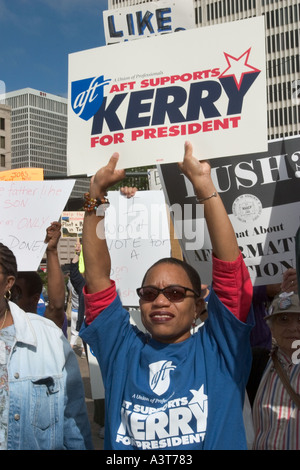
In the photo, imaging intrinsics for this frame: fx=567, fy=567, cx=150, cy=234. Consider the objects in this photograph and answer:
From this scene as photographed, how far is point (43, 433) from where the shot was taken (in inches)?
90.7

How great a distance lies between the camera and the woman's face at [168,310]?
7.03 feet

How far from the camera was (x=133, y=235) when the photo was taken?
406 centimetres

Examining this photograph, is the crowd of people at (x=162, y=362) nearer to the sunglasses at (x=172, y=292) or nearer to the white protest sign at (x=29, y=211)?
the sunglasses at (x=172, y=292)

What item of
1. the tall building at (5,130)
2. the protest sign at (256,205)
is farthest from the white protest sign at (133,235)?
the tall building at (5,130)

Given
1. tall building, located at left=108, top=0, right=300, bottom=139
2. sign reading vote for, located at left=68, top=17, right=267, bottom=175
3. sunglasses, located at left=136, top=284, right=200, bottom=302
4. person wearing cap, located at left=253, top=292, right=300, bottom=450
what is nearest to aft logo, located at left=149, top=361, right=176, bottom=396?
sunglasses, located at left=136, top=284, right=200, bottom=302

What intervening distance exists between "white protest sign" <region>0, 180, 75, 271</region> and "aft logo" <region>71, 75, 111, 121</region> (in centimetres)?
87

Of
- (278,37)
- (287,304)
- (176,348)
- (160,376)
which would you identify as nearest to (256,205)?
(287,304)

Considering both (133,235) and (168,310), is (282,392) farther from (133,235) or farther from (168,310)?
(133,235)

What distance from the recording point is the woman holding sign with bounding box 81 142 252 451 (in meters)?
1.99

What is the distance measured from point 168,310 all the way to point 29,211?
1.67 meters

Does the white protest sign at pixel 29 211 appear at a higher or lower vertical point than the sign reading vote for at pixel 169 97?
lower

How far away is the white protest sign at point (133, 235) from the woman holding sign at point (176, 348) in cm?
168

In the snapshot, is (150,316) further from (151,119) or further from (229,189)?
(229,189)

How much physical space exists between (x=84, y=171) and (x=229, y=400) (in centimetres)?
124
